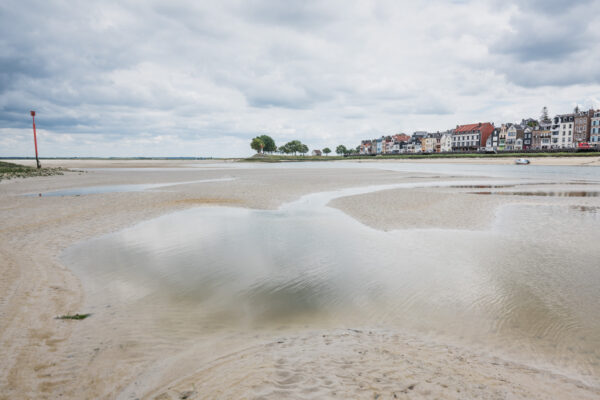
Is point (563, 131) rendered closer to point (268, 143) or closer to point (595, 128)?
point (595, 128)

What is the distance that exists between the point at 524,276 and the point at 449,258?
195 cm

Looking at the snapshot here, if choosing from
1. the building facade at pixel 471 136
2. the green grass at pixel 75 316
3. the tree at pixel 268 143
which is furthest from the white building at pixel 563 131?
the green grass at pixel 75 316

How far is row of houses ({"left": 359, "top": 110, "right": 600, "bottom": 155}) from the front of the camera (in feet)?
384

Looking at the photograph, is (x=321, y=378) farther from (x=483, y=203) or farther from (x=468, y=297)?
(x=483, y=203)

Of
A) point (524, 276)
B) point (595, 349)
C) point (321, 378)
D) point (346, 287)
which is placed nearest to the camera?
point (321, 378)

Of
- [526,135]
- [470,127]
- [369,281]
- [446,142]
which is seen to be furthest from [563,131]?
[369,281]

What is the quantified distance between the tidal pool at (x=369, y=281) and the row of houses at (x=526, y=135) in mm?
125936

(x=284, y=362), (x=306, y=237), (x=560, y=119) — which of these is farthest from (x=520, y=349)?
(x=560, y=119)

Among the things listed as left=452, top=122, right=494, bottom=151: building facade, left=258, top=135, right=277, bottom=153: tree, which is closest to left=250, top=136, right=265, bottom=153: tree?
left=258, top=135, right=277, bottom=153: tree

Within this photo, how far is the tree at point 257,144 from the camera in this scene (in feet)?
597

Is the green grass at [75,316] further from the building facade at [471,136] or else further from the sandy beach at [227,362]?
the building facade at [471,136]

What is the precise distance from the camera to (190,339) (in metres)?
5.19

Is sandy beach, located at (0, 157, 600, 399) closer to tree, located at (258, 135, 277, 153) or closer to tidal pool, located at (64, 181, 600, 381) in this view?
tidal pool, located at (64, 181, 600, 381)

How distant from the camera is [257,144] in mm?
183750
